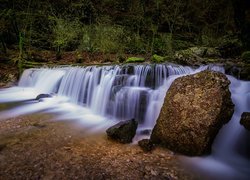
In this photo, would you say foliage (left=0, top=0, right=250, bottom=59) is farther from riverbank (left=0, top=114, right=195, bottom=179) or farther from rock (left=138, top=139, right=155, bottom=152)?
rock (left=138, top=139, right=155, bottom=152)

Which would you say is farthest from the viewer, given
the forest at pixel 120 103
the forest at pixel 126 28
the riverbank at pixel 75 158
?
the forest at pixel 126 28

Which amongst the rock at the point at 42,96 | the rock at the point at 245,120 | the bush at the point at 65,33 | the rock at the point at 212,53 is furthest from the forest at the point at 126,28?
the rock at the point at 245,120

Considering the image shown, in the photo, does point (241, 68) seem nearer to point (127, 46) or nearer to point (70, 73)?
point (70, 73)

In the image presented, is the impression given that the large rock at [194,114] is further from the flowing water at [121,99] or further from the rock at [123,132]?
the rock at [123,132]

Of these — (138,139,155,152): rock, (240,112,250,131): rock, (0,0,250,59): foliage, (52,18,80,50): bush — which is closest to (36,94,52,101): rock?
(0,0,250,59): foliage

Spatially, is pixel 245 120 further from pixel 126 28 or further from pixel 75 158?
pixel 126 28

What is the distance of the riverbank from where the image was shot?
3.86 meters

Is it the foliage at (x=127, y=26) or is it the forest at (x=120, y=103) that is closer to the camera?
the forest at (x=120, y=103)

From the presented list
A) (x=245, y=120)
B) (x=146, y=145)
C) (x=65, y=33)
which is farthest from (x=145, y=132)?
(x=65, y=33)

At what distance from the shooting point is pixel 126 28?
15.9m

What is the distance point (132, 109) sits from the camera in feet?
22.4

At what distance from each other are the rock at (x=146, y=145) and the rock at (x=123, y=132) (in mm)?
304

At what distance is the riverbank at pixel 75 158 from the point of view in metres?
3.86

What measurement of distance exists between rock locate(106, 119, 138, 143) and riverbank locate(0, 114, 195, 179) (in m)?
0.14
